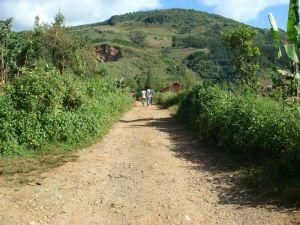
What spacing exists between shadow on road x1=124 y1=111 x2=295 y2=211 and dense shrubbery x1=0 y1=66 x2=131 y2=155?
2.79 meters

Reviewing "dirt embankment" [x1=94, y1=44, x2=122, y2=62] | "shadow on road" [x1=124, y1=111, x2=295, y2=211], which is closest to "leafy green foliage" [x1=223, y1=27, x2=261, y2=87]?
"shadow on road" [x1=124, y1=111, x2=295, y2=211]

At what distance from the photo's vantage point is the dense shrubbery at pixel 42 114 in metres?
12.3

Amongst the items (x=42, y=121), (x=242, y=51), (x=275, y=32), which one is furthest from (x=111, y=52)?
(x=275, y=32)

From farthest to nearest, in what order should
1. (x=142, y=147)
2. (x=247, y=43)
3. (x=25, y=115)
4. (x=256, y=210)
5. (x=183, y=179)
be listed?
(x=247, y=43) < (x=142, y=147) < (x=25, y=115) < (x=183, y=179) < (x=256, y=210)

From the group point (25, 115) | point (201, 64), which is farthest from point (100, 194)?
point (201, 64)

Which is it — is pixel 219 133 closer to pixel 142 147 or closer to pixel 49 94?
pixel 142 147

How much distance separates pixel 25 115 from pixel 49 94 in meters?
1.18

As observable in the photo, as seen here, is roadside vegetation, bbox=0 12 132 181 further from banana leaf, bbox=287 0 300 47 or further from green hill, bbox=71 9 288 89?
green hill, bbox=71 9 288 89

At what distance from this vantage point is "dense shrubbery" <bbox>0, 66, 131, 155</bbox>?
40.2 ft

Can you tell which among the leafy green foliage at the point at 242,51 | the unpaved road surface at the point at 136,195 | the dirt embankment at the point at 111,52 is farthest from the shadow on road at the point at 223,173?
the dirt embankment at the point at 111,52

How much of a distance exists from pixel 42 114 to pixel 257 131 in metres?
5.75

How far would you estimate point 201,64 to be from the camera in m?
115

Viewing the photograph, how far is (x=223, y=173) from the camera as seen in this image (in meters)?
10.1

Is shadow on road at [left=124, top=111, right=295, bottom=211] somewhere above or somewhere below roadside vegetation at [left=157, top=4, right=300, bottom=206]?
below
